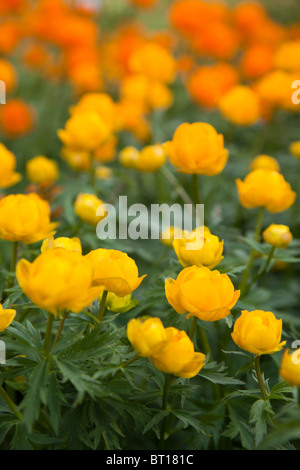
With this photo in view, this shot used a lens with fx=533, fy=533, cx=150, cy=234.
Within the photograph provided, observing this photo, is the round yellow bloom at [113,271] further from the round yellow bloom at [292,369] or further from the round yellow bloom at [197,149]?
the round yellow bloom at [197,149]

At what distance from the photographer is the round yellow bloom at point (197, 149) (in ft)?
3.28

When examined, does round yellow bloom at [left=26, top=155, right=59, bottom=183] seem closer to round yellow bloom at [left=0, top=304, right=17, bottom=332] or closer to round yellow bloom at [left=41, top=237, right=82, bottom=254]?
round yellow bloom at [left=41, top=237, right=82, bottom=254]

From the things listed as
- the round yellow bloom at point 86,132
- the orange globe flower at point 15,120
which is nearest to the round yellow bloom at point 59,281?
the round yellow bloom at point 86,132

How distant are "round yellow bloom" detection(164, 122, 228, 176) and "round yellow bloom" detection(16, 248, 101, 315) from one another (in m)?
0.43

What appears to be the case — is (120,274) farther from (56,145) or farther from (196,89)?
(56,145)

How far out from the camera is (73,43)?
7.06ft

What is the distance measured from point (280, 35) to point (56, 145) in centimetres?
115

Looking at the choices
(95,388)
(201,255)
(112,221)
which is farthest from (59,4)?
(95,388)

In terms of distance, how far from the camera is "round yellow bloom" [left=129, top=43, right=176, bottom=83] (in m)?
1.82

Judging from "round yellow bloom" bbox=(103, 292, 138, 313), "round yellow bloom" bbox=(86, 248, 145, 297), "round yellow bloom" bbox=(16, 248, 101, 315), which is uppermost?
"round yellow bloom" bbox=(16, 248, 101, 315)

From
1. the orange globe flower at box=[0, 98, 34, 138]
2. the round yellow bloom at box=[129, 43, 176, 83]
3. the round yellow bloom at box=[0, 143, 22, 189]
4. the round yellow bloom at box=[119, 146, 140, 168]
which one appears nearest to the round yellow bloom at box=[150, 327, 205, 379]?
the round yellow bloom at box=[0, 143, 22, 189]

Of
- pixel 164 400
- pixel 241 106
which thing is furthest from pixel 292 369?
pixel 241 106

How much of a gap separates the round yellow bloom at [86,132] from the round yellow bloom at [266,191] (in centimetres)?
39

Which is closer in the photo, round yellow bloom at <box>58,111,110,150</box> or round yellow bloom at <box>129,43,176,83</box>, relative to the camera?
round yellow bloom at <box>58,111,110,150</box>
